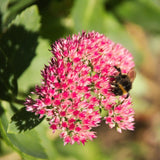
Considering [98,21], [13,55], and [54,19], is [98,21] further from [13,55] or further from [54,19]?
[13,55]

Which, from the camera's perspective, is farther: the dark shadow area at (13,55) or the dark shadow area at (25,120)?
the dark shadow area at (13,55)

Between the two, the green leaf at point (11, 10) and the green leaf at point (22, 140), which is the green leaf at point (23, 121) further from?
the green leaf at point (11, 10)

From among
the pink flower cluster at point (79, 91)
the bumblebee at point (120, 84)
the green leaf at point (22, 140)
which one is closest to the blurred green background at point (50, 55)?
the green leaf at point (22, 140)

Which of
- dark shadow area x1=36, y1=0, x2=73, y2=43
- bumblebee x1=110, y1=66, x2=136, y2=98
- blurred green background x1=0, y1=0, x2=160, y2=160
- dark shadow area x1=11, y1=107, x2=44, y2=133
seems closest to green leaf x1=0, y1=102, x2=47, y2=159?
blurred green background x1=0, y1=0, x2=160, y2=160

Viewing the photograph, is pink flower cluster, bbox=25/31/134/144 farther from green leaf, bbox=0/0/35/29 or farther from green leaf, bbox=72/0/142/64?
green leaf, bbox=72/0/142/64

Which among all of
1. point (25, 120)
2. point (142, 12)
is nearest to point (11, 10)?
point (25, 120)

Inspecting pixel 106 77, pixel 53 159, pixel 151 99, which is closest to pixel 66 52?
pixel 106 77
